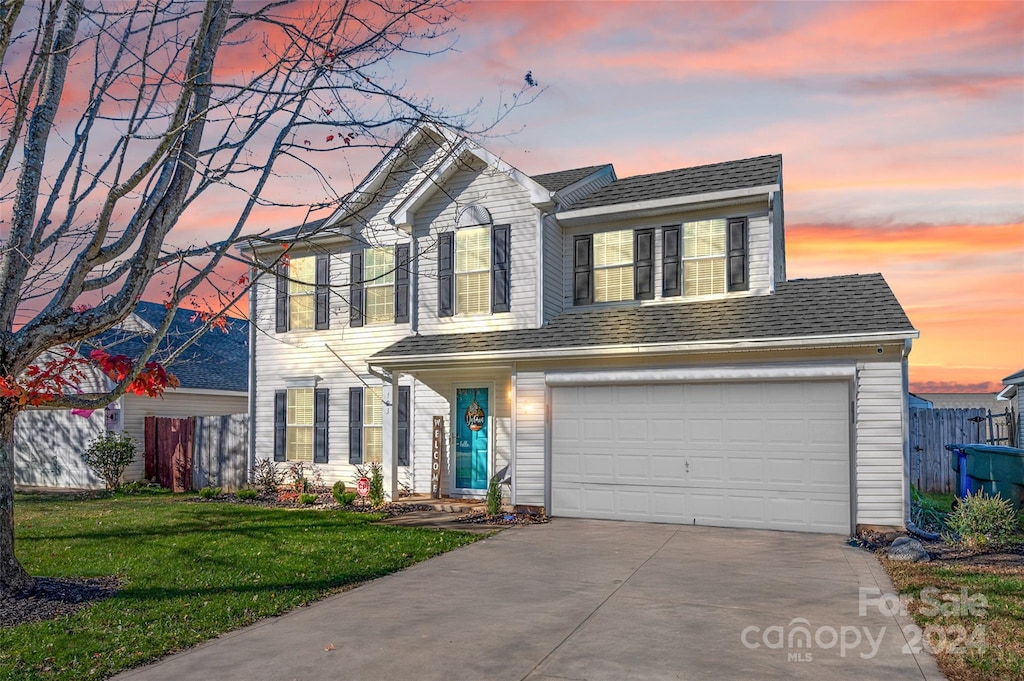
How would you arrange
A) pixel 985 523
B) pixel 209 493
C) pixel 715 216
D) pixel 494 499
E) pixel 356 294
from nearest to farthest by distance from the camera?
pixel 985 523, pixel 494 499, pixel 715 216, pixel 356 294, pixel 209 493

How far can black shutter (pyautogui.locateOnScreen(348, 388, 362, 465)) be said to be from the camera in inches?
737

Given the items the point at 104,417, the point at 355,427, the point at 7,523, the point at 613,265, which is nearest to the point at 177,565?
the point at 7,523

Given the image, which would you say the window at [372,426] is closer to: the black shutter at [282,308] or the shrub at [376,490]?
the shrub at [376,490]

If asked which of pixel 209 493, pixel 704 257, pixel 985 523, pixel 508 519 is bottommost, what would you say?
pixel 209 493

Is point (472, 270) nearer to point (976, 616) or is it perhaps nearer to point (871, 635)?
point (871, 635)

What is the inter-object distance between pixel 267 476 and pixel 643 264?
10624mm

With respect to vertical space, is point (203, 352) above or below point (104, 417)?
above

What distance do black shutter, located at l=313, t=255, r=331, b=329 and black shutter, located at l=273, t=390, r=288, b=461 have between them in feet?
6.68

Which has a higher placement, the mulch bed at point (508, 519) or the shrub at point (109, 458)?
the shrub at point (109, 458)

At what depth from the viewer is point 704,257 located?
52.0ft

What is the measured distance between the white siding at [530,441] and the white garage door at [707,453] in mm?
251

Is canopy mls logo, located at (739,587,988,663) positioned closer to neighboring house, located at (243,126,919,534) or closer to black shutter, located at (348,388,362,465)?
neighboring house, located at (243,126,919,534)

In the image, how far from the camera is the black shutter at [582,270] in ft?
55.6

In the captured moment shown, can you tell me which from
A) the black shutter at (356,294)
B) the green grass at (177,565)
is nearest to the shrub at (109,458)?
the green grass at (177,565)
